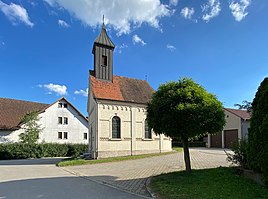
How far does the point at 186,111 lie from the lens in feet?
30.5

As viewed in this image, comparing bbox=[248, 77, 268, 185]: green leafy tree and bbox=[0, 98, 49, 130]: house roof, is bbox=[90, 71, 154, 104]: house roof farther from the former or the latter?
bbox=[0, 98, 49, 130]: house roof

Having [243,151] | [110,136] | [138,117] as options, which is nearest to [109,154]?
[110,136]

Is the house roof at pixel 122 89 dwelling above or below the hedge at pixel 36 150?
above

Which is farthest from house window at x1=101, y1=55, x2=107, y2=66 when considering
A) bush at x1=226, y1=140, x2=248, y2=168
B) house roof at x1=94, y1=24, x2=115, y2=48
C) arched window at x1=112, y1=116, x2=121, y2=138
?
bush at x1=226, y1=140, x2=248, y2=168

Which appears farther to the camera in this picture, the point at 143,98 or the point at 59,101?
the point at 59,101

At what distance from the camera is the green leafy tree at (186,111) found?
9344 millimetres

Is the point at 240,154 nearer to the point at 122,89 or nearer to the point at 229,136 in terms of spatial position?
the point at 122,89

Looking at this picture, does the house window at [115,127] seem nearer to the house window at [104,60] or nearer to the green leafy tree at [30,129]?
the house window at [104,60]

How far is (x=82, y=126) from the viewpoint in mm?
40562

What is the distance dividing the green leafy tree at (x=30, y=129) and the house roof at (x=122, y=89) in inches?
535

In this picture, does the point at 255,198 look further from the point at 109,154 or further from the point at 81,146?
the point at 81,146

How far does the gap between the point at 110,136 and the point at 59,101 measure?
19026 millimetres

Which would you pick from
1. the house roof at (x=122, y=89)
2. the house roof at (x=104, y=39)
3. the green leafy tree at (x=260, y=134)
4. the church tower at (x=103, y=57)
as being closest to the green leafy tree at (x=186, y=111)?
the green leafy tree at (x=260, y=134)

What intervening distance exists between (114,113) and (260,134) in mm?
17609
